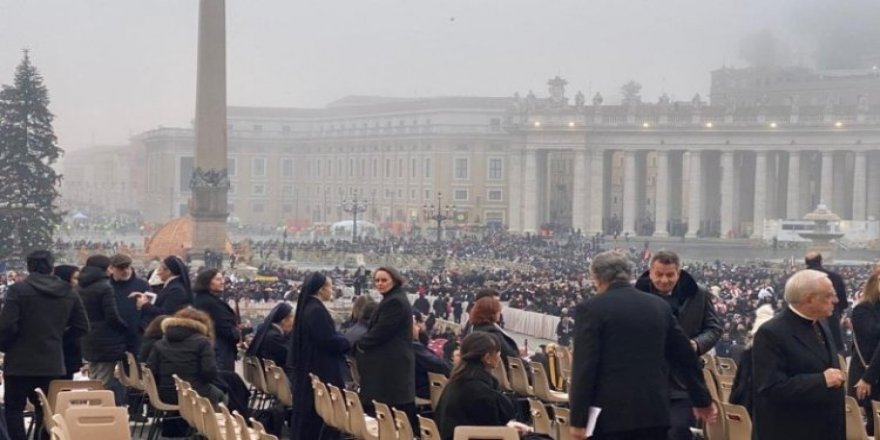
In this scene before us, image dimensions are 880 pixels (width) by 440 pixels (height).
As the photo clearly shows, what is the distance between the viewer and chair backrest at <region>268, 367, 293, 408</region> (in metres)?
14.1

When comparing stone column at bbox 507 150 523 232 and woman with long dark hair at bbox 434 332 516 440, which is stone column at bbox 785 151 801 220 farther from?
woman with long dark hair at bbox 434 332 516 440

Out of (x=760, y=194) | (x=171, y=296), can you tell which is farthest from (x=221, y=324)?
(x=760, y=194)

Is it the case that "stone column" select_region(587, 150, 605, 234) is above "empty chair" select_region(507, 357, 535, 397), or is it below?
above

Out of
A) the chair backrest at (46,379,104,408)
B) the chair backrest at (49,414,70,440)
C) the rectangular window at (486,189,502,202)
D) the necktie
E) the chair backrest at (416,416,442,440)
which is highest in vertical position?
the rectangular window at (486,189,502,202)

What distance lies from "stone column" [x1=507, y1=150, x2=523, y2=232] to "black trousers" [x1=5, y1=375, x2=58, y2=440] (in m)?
88.5

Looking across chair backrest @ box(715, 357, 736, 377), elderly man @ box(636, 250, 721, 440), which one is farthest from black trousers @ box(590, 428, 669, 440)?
chair backrest @ box(715, 357, 736, 377)

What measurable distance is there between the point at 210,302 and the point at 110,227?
10807cm

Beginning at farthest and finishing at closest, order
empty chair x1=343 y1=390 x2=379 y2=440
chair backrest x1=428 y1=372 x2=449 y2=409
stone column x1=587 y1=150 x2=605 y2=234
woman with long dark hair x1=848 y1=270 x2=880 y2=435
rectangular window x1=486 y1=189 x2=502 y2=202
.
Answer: rectangular window x1=486 y1=189 x2=502 y2=202 < stone column x1=587 y1=150 x2=605 y2=234 < chair backrest x1=428 y1=372 x2=449 y2=409 < empty chair x1=343 y1=390 x2=379 y2=440 < woman with long dark hair x1=848 y1=270 x2=880 y2=435

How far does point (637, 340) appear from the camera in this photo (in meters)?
9.12

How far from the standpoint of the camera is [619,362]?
9.10m

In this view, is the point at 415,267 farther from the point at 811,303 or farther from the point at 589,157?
the point at 811,303

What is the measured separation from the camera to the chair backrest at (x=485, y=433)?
362 inches

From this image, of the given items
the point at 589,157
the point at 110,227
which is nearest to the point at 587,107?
the point at 589,157

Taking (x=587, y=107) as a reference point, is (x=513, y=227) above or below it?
below
